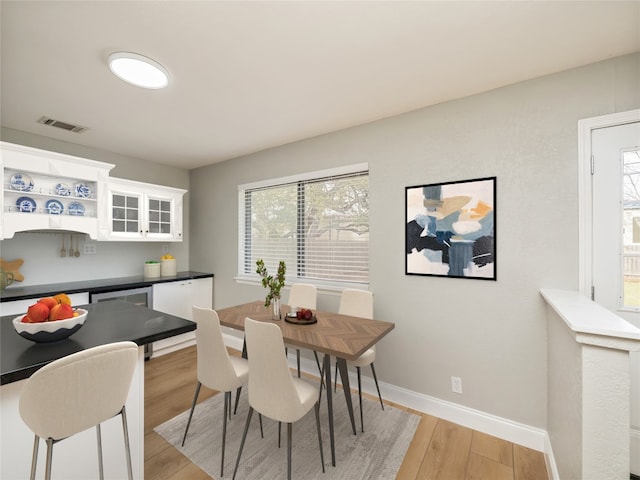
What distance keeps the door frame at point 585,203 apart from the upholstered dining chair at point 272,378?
1.90m

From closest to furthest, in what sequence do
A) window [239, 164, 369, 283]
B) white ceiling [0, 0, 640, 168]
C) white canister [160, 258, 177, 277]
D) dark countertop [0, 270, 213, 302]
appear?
white ceiling [0, 0, 640, 168], dark countertop [0, 270, 213, 302], window [239, 164, 369, 283], white canister [160, 258, 177, 277]

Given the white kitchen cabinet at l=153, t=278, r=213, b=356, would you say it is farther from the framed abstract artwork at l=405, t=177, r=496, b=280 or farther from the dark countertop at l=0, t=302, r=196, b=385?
the framed abstract artwork at l=405, t=177, r=496, b=280

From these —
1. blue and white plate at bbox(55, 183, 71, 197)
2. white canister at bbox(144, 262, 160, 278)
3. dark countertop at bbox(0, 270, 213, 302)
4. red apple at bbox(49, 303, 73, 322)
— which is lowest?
dark countertop at bbox(0, 270, 213, 302)

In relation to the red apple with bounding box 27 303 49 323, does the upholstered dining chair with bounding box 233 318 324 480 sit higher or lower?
lower

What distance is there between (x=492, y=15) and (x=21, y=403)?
2559 mm

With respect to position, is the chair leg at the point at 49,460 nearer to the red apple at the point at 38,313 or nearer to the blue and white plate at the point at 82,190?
the red apple at the point at 38,313

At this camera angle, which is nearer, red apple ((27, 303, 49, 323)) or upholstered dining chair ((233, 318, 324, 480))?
red apple ((27, 303, 49, 323))

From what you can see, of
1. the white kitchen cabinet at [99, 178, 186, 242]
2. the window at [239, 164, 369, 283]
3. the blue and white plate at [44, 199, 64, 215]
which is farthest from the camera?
the white kitchen cabinet at [99, 178, 186, 242]

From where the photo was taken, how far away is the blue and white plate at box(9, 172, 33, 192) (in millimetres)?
2467

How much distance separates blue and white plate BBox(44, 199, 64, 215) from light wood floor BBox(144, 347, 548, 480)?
2.05 meters

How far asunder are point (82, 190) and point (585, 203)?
4350 mm

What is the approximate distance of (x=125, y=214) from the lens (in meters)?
3.32

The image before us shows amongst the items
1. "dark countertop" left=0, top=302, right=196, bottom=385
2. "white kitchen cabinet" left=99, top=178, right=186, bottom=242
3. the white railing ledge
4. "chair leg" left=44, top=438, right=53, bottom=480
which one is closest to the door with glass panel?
the white railing ledge

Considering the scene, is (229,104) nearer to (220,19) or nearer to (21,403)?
(220,19)
